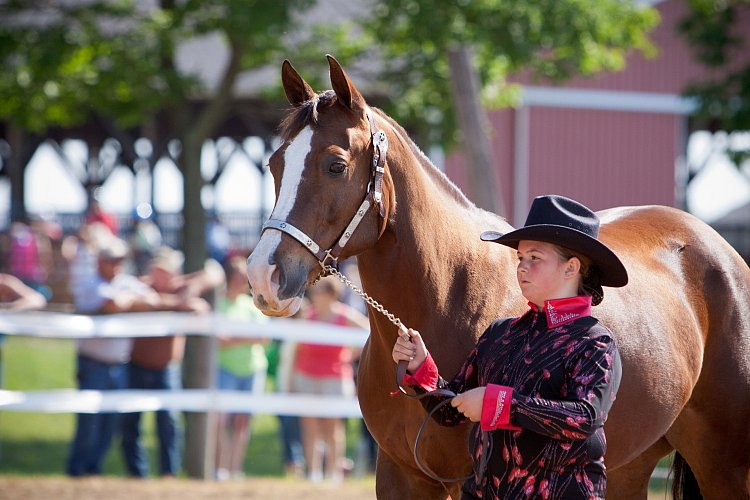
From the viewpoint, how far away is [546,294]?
3.08 metres

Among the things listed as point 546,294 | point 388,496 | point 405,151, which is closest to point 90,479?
point 388,496

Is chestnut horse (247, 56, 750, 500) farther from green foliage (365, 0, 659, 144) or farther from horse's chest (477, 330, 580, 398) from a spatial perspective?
green foliage (365, 0, 659, 144)

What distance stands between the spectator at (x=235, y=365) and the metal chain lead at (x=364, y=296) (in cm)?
608

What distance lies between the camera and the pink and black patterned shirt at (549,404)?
2.89 metres

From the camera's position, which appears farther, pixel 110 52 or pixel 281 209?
pixel 110 52

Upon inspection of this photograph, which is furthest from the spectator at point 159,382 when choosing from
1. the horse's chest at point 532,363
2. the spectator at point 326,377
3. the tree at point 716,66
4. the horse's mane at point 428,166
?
the tree at point 716,66

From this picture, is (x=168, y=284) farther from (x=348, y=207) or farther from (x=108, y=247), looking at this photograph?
(x=348, y=207)

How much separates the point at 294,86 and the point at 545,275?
1.24m

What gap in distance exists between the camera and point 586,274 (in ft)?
10.6

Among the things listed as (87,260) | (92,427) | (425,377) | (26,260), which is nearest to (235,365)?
(92,427)

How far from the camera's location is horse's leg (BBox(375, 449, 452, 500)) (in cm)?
381

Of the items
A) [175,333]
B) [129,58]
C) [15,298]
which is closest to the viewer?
[175,333]

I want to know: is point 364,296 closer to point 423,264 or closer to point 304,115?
point 423,264

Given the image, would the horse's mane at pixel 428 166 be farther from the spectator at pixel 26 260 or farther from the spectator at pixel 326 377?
the spectator at pixel 26 260
